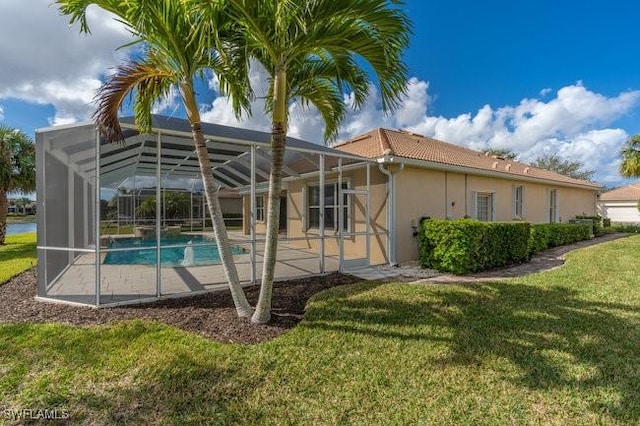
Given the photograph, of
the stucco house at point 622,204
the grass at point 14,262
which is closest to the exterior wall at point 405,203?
the grass at point 14,262

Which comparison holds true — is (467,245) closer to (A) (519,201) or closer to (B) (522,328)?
(B) (522,328)

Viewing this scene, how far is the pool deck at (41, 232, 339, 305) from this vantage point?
7.22 meters

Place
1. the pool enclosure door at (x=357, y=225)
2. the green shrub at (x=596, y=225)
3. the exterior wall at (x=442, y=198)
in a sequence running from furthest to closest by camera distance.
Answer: the green shrub at (x=596, y=225)
the exterior wall at (x=442, y=198)
the pool enclosure door at (x=357, y=225)

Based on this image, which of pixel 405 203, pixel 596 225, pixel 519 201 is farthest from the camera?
pixel 596 225

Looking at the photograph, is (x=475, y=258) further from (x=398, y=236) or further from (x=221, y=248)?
(x=221, y=248)

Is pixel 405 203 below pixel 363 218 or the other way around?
the other way around

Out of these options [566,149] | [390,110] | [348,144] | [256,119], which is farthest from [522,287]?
[566,149]

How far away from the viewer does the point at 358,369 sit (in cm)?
418

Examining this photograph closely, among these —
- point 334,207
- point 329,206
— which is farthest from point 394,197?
point 329,206

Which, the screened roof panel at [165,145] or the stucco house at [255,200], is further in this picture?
the stucco house at [255,200]

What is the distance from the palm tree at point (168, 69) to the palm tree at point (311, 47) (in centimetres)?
48

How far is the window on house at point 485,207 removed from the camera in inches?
579

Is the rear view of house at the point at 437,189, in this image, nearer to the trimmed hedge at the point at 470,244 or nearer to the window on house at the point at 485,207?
the window on house at the point at 485,207

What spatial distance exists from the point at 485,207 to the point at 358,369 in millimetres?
13159
